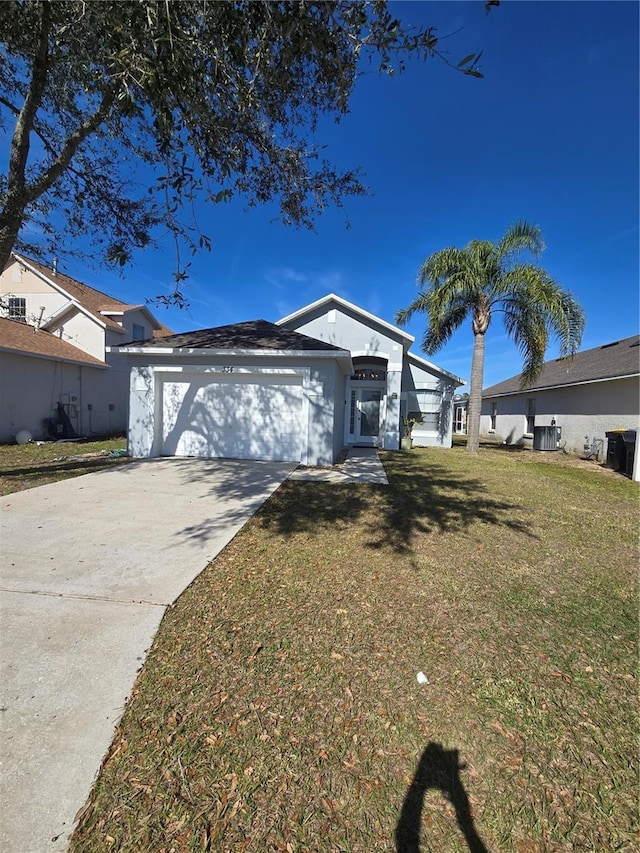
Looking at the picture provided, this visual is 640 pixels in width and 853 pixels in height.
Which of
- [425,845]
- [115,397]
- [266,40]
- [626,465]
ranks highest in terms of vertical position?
[266,40]

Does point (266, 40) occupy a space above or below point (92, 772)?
above

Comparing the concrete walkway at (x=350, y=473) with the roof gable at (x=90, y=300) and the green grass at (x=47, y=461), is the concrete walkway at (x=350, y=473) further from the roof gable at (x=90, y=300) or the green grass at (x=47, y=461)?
the roof gable at (x=90, y=300)

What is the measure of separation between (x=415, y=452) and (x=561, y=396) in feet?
27.4

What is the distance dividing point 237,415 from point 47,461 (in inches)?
195

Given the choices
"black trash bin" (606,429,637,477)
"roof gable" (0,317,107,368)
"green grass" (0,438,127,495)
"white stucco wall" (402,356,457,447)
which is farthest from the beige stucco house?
"roof gable" (0,317,107,368)

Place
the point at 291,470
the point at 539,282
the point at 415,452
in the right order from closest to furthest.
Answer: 1. the point at 291,470
2. the point at 539,282
3. the point at 415,452

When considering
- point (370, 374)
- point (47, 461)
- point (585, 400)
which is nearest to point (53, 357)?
point (47, 461)

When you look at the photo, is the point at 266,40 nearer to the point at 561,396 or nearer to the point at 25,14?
the point at 25,14

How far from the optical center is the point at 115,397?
18719mm

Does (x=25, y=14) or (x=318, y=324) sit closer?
(x=25, y=14)

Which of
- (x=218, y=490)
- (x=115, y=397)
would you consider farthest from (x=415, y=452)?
(x=115, y=397)

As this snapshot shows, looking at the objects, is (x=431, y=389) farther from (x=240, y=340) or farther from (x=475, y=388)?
(x=240, y=340)

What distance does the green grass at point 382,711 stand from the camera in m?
1.61

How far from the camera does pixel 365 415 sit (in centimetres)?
1577
